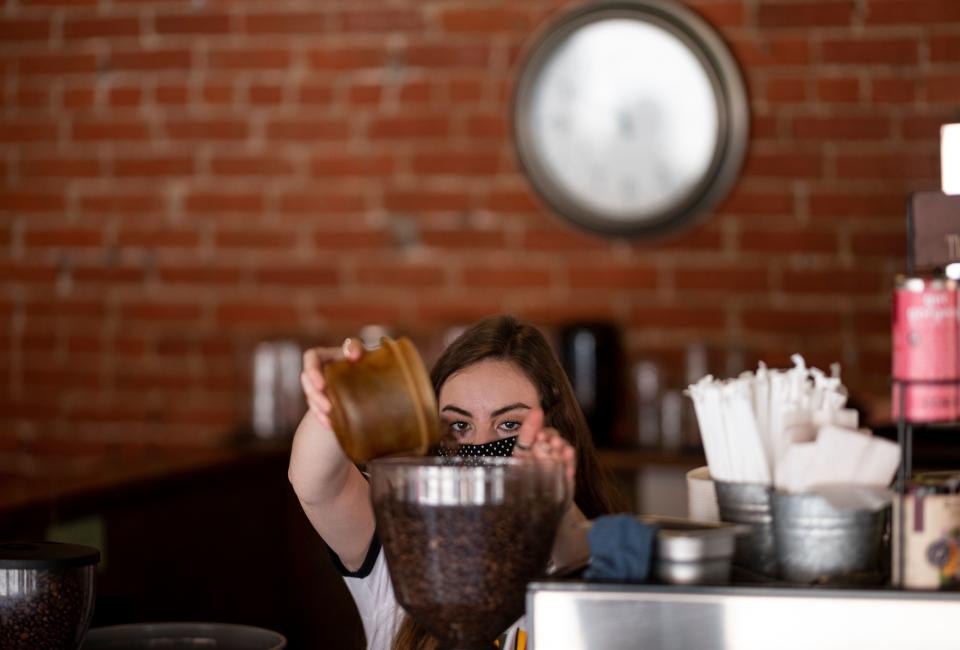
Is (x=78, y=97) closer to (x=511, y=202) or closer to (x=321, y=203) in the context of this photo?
(x=321, y=203)

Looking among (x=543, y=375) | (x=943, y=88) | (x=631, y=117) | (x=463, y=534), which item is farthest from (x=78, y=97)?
(x=463, y=534)

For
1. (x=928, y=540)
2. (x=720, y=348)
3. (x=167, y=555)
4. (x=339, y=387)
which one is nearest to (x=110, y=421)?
(x=167, y=555)

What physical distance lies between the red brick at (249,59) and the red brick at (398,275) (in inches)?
22.9

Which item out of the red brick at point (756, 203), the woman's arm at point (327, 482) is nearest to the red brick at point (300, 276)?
the red brick at point (756, 203)

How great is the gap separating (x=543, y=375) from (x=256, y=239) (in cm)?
198

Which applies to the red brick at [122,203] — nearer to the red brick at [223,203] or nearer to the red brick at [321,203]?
the red brick at [223,203]

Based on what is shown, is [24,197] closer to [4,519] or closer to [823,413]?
[4,519]

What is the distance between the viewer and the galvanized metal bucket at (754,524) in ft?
3.81

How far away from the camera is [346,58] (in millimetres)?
3512

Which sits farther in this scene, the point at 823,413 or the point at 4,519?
the point at 4,519

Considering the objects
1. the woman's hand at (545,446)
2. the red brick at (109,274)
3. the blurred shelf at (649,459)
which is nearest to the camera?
the woman's hand at (545,446)

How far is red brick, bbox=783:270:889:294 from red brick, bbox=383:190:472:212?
83cm

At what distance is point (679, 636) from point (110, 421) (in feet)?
9.39

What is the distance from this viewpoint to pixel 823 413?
117cm
